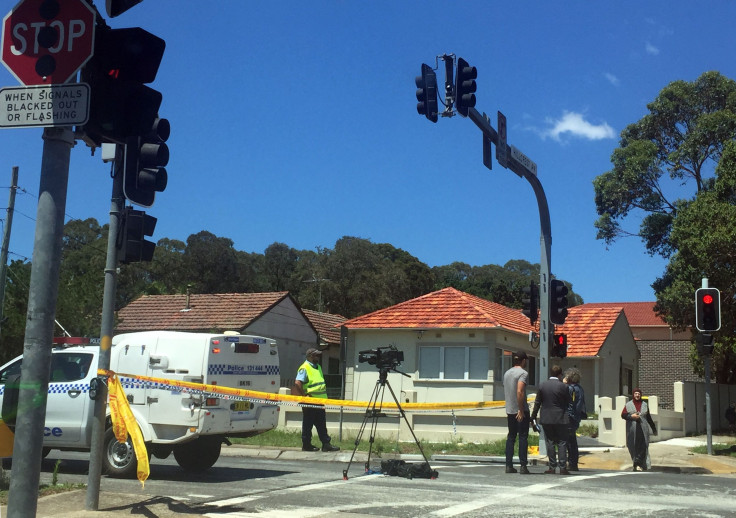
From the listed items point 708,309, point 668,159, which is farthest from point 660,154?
point 708,309

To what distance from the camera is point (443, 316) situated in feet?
99.9

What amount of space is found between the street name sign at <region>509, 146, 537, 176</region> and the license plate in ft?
24.0

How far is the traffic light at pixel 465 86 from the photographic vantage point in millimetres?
14094

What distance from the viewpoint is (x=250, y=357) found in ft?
42.5

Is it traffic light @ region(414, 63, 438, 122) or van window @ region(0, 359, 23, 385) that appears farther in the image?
traffic light @ region(414, 63, 438, 122)

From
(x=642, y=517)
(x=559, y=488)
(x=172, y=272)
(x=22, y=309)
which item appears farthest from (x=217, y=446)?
(x=172, y=272)

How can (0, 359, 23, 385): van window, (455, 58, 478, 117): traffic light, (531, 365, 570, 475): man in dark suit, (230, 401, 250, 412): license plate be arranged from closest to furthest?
(230, 401, 250, 412): license plate < (0, 359, 23, 385): van window < (455, 58, 478, 117): traffic light < (531, 365, 570, 475): man in dark suit

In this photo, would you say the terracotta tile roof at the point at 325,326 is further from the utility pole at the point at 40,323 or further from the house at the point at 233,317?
the utility pole at the point at 40,323

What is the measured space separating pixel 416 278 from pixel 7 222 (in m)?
49.2

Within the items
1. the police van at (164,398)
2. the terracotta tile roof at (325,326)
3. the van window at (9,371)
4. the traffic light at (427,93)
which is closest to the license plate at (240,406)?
the police van at (164,398)

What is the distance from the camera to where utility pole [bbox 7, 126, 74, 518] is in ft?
17.0

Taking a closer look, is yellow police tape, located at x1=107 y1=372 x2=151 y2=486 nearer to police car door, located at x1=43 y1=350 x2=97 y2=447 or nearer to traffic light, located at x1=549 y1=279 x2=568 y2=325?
police car door, located at x1=43 y1=350 x2=97 y2=447

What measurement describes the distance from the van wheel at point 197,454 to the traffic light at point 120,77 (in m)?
7.56

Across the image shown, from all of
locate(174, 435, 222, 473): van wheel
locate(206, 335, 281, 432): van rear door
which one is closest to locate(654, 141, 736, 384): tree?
locate(206, 335, 281, 432): van rear door
